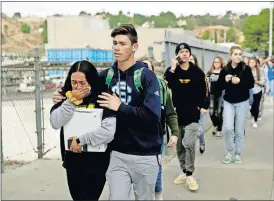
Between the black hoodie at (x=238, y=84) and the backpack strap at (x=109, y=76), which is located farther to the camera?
the black hoodie at (x=238, y=84)

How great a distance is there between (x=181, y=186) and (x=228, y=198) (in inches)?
28.4

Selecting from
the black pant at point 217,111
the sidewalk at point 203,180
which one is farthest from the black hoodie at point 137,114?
the black pant at point 217,111

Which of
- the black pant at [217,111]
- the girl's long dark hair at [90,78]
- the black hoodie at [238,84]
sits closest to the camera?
the girl's long dark hair at [90,78]

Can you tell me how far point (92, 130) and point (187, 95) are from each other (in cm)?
262

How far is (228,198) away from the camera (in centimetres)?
586

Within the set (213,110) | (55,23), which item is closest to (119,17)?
(55,23)

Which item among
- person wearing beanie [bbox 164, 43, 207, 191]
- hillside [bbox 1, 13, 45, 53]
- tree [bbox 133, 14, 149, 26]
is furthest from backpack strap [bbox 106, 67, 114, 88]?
tree [bbox 133, 14, 149, 26]

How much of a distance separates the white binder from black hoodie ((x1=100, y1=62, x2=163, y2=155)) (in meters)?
0.15

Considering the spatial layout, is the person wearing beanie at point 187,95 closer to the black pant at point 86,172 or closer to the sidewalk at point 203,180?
the sidewalk at point 203,180

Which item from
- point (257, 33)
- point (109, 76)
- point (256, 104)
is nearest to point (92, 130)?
point (109, 76)

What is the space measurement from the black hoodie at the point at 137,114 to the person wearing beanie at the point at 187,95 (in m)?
2.34

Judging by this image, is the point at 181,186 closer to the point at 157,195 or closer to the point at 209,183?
the point at 209,183

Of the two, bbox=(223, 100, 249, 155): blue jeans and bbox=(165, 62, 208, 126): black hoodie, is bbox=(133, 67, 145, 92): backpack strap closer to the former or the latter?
bbox=(165, 62, 208, 126): black hoodie

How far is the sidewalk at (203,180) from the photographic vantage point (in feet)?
Answer: 19.8
